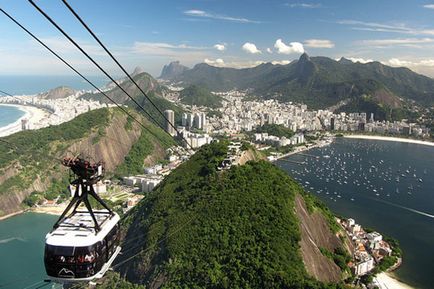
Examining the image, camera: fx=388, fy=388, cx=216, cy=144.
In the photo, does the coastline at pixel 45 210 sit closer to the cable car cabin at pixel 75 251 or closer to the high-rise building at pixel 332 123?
the cable car cabin at pixel 75 251

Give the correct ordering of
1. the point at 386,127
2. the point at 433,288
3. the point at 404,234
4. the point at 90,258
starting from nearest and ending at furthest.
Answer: the point at 90,258, the point at 433,288, the point at 404,234, the point at 386,127

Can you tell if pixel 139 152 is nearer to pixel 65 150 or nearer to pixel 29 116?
pixel 65 150

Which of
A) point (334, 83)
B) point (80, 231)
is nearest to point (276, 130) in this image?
point (334, 83)

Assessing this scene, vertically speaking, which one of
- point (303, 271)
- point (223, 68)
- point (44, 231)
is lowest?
point (44, 231)

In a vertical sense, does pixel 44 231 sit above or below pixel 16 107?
below

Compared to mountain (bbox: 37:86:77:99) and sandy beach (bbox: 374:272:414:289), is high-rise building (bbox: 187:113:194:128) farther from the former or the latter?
mountain (bbox: 37:86:77:99)

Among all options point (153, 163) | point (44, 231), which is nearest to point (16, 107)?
point (153, 163)

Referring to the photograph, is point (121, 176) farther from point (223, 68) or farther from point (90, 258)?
point (223, 68)

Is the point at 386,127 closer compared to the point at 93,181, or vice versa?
the point at 93,181
